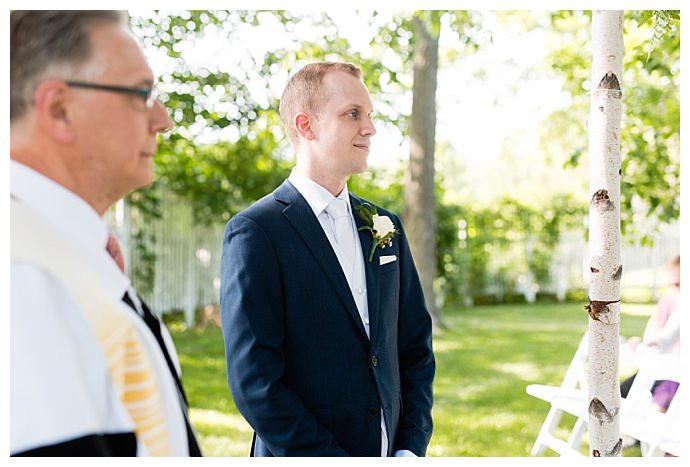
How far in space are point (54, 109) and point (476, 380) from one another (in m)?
5.53

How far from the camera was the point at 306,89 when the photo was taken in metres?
1.94

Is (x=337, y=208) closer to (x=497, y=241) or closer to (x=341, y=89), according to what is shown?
(x=341, y=89)

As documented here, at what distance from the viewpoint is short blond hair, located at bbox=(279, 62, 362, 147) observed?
1924 millimetres

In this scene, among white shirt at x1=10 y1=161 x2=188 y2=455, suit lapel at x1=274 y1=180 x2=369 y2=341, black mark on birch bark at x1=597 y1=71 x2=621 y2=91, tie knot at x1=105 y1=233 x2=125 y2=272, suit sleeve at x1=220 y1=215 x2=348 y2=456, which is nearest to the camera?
white shirt at x1=10 y1=161 x2=188 y2=455

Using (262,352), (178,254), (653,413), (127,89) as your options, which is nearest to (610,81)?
(262,352)

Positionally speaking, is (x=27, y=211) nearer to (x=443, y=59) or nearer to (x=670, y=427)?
(x=670, y=427)

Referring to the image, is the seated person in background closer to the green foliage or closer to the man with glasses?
the man with glasses

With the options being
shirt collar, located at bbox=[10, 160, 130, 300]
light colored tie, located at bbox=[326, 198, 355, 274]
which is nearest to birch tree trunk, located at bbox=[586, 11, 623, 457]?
light colored tie, located at bbox=[326, 198, 355, 274]

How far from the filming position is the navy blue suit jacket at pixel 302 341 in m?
1.72

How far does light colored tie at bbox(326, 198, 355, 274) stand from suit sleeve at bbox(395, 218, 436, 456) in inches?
6.2

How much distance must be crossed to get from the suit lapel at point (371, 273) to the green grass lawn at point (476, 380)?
2.58 meters

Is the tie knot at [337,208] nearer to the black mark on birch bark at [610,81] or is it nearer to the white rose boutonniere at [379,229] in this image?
the white rose boutonniere at [379,229]

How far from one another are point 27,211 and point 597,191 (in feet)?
5.25

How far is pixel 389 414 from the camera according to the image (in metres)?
1.89
